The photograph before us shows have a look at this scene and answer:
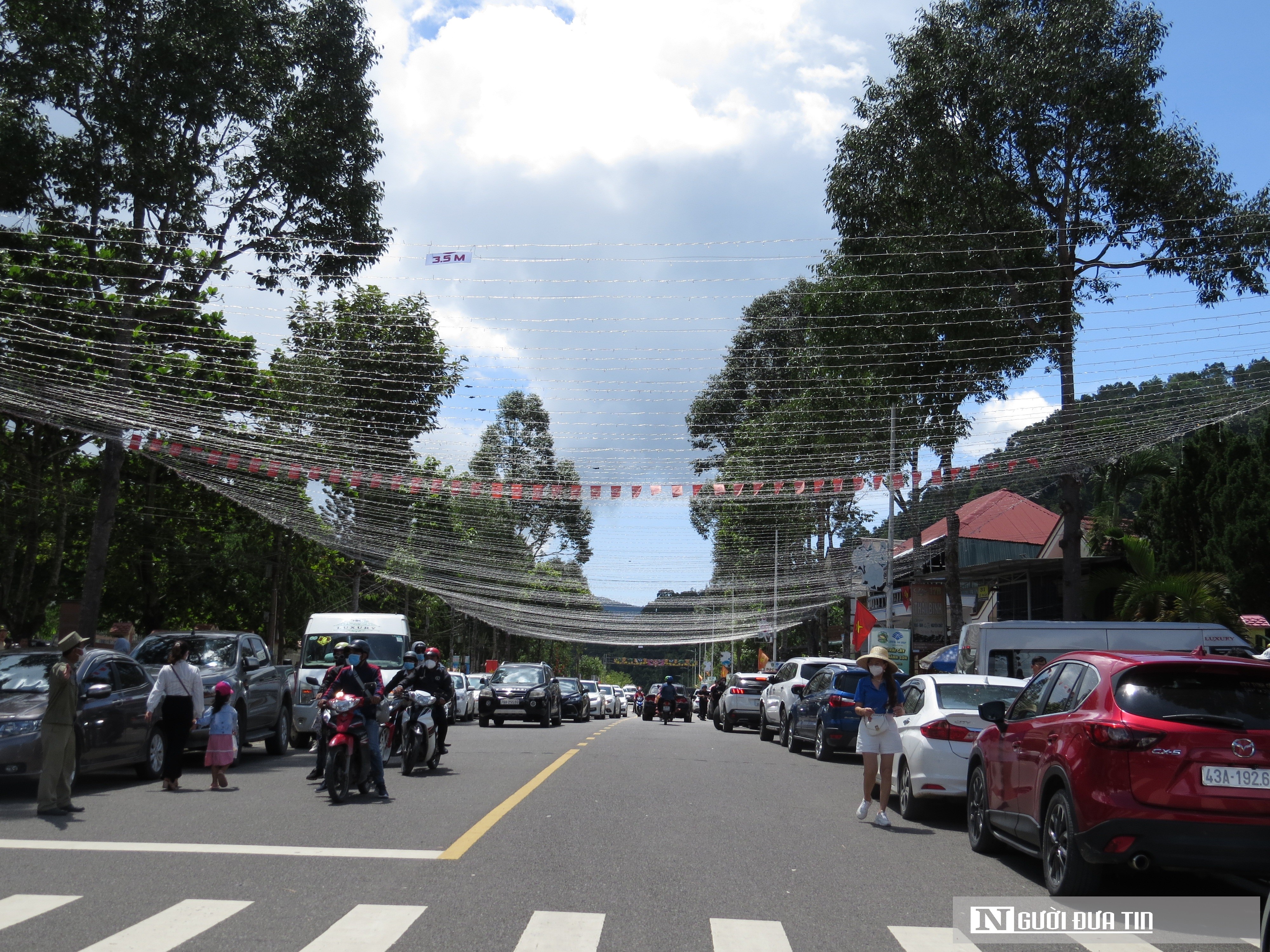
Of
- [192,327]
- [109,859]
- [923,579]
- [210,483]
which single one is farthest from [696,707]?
[109,859]

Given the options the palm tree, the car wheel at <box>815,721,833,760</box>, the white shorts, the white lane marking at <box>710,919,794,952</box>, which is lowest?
the car wheel at <box>815,721,833,760</box>

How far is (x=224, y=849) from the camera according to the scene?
29.2 ft

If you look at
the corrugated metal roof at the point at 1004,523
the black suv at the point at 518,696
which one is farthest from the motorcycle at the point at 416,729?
the corrugated metal roof at the point at 1004,523

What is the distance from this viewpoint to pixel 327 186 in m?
23.1

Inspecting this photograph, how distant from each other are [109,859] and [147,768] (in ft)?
22.0

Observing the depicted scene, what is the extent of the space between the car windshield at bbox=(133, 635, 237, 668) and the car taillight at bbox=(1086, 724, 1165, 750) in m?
13.5

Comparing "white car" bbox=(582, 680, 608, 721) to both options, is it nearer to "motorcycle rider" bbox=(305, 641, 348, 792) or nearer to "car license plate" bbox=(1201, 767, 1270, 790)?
"motorcycle rider" bbox=(305, 641, 348, 792)

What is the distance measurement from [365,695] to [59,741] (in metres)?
3.06

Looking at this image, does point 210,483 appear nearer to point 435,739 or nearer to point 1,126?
point 1,126

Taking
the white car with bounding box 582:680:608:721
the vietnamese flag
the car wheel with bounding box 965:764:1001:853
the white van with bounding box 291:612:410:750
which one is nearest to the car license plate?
the car wheel with bounding box 965:764:1001:853

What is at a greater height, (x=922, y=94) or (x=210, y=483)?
(x=922, y=94)

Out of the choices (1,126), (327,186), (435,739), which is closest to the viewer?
(435,739)

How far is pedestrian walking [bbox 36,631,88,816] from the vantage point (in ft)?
35.6

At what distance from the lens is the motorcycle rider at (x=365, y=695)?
12.6 m
